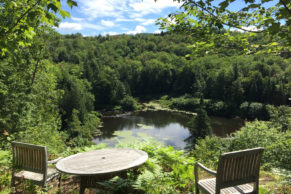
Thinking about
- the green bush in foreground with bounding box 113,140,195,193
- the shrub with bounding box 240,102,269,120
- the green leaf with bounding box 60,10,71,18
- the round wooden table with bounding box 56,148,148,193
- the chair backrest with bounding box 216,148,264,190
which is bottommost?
the shrub with bounding box 240,102,269,120

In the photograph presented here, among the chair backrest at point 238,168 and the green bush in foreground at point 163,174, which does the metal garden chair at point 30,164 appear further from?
the chair backrest at point 238,168

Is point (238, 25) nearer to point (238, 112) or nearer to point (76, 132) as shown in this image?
point (76, 132)

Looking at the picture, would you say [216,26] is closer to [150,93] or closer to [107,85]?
[107,85]

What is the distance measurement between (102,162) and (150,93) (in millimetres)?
69638

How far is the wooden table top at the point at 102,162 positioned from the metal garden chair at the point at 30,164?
220 mm

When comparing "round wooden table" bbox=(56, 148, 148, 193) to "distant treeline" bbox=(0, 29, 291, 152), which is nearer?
"round wooden table" bbox=(56, 148, 148, 193)

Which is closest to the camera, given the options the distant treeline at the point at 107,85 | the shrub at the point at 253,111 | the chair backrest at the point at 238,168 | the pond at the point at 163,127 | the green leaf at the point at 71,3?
the green leaf at the point at 71,3

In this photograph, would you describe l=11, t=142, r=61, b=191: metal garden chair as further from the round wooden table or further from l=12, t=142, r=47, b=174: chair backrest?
the round wooden table

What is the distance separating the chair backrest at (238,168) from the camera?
2.39 metres

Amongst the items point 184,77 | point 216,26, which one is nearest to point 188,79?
point 184,77

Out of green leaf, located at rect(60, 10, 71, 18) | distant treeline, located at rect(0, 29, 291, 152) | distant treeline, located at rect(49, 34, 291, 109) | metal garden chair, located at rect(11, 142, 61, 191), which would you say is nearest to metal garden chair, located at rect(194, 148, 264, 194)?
distant treeline, located at rect(0, 29, 291, 152)

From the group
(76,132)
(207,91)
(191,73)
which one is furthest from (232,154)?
(191,73)

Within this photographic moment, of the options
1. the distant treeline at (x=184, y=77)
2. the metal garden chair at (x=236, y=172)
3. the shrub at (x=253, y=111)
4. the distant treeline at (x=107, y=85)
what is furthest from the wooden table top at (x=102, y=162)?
the shrub at (x=253, y=111)

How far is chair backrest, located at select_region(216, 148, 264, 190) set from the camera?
239 centimetres
